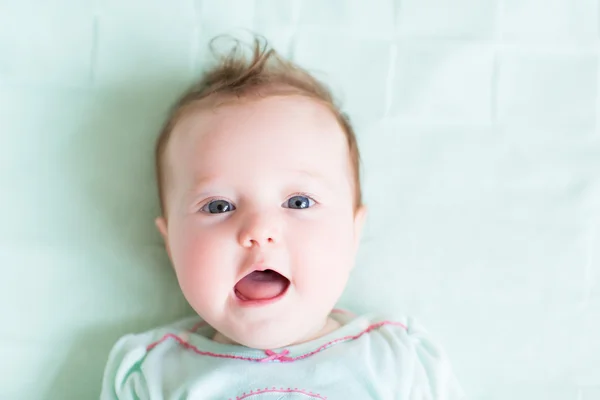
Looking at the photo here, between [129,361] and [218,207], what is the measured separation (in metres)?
0.27

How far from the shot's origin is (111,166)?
1092mm

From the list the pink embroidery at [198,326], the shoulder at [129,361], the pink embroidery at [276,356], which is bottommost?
the shoulder at [129,361]

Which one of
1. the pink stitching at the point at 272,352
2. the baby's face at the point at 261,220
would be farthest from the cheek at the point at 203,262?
the pink stitching at the point at 272,352

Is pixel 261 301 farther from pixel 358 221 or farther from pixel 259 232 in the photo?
pixel 358 221

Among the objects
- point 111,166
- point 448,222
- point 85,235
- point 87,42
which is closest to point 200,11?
point 87,42

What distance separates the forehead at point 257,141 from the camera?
34.9 inches

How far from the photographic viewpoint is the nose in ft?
2.75

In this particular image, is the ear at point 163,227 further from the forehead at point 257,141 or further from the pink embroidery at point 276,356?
the pink embroidery at point 276,356

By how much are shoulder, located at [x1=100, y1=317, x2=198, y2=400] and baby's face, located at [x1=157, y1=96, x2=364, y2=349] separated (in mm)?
134

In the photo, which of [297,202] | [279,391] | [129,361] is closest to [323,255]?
[297,202]

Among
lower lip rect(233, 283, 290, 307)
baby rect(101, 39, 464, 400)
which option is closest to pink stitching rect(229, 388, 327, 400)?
baby rect(101, 39, 464, 400)

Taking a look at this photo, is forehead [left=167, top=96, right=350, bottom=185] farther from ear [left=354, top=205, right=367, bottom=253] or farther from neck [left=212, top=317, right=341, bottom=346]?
neck [left=212, top=317, right=341, bottom=346]

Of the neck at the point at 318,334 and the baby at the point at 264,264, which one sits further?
the neck at the point at 318,334

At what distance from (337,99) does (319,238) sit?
0.31m
